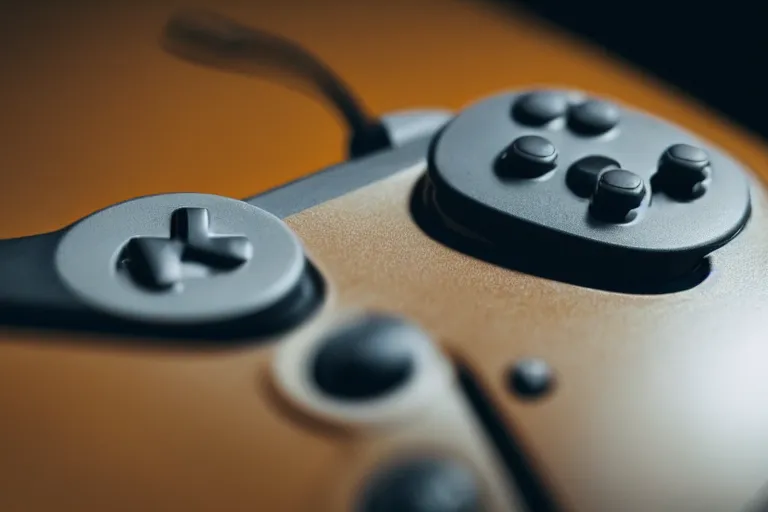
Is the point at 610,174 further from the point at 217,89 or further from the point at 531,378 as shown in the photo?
the point at 217,89

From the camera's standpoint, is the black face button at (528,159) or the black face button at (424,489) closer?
the black face button at (424,489)

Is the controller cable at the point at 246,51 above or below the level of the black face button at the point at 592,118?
below

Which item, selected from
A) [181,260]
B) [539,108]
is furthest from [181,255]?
[539,108]

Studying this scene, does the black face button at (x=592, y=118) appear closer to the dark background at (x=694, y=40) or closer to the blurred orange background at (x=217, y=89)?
the blurred orange background at (x=217, y=89)

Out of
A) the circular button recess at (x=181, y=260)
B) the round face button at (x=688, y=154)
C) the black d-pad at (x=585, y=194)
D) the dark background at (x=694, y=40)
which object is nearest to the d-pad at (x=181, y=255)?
the circular button recess at (x=181, y=260)

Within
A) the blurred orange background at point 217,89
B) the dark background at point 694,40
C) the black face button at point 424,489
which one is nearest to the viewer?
the black face button at point 424,489

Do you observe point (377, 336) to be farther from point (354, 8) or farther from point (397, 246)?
point (354, 8)

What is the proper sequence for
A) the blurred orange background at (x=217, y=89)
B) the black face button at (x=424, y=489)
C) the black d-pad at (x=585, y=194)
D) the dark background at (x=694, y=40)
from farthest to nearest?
the dark background at (x=694, y=40) < the blurred orange background at (x=217, y=89) < the black d-pad at (x=585, y=194) < the black face button at (x=424, y=489)

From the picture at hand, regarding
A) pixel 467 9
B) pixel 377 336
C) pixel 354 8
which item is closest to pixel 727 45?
pixel 467 9
